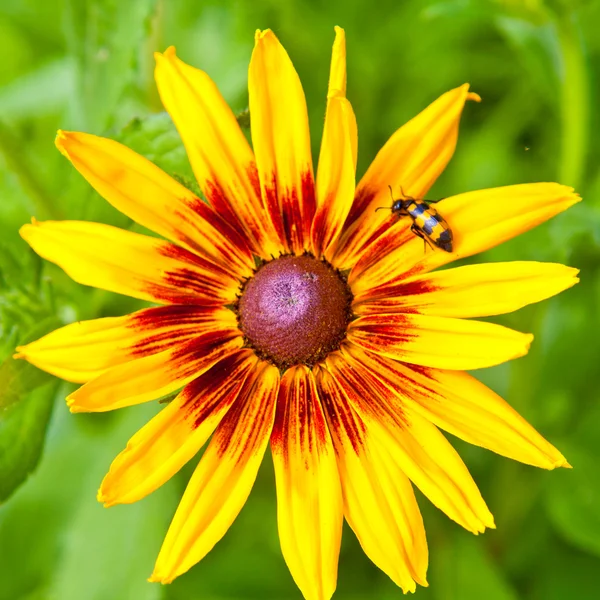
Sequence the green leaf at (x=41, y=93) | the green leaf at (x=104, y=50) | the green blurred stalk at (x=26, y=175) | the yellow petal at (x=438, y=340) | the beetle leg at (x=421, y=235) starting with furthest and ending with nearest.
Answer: the green leaf at (x=41, y=93)
the green leaf at (x=104, y=50)
the green blurred stalk at (x=26, y=175)
the beetle leg at (x=421, y=235)
the yellow petal at (x=438, y=340)

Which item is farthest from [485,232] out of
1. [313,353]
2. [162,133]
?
[162,133]

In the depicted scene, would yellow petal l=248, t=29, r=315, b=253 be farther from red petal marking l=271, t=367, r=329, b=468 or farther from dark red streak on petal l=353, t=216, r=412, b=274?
red petal marking l=271, t=367, r=329, b=468

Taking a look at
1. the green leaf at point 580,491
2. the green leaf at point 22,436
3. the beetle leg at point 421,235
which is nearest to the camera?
the beetle leg at point 421,235

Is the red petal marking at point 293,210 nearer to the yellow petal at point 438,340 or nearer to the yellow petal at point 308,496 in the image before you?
the yellow petal at point 438,340

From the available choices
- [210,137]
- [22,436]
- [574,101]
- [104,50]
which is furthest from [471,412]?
[104,50]

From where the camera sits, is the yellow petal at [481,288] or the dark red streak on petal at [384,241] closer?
the yellow petal at [481,288]

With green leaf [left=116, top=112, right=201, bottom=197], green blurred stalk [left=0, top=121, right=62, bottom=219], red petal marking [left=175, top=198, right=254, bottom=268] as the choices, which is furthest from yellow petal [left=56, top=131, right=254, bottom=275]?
green blurred stalk [left=0, top=121, right=62, bottom=219]

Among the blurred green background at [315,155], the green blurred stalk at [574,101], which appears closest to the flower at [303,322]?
the blurred green background at [315,155]

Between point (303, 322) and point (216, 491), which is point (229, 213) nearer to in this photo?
point (303, 322)
